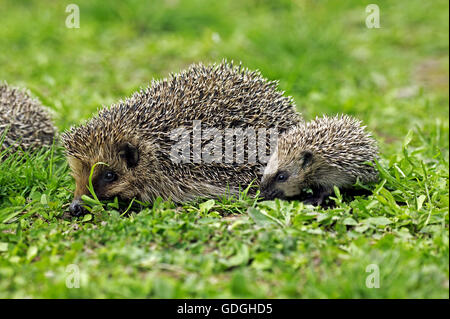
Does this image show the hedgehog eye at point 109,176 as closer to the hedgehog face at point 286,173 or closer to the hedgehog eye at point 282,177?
the hedgehog face at point 286,173

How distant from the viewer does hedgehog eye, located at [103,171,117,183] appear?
6.08 meters

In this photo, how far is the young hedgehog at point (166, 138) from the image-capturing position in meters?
6.02

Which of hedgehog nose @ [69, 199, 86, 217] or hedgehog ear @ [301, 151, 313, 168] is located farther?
hedgehog ear @ [301, 151, 313, 168]

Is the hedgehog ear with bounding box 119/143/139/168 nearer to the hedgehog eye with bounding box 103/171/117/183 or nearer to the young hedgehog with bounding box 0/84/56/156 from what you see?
the hedgehog eye with bounding box 103/171/117/183

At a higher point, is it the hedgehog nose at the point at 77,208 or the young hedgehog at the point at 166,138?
the young hedgehog at the point at 166,138

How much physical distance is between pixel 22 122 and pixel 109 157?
76.5 inches

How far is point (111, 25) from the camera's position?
1334 cm

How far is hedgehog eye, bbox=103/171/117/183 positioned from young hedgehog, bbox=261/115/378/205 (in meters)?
1.77

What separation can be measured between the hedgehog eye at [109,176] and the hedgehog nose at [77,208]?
1.32ft

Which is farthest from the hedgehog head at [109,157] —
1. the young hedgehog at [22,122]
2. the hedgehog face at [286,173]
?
the hedgehog face at [286,173]

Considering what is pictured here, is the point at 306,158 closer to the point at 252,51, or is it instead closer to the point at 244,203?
the point at 244,203

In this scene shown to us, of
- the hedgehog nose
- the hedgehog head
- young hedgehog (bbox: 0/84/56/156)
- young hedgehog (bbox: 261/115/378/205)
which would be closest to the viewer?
the hedgehog nose

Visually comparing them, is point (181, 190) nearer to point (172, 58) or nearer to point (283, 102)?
point (283, 102)

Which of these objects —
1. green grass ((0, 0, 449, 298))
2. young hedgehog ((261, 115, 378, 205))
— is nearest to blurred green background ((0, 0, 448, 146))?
green grass ((0, 0, 449, 298))
